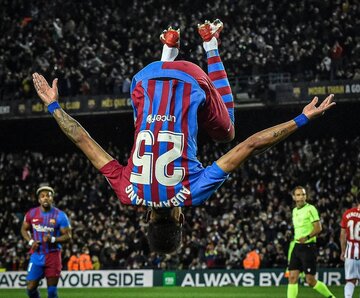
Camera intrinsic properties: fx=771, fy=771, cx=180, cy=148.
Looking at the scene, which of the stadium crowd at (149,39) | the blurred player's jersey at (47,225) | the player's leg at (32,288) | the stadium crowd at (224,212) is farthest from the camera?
the stadium crowd at (149,39)

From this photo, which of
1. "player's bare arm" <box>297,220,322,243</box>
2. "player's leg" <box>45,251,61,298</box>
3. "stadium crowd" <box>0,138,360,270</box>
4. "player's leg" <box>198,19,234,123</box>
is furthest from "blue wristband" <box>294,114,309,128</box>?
"stadium crowd" <box>0,138,360,270</box>

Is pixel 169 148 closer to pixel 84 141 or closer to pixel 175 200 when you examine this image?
pixel 175 200

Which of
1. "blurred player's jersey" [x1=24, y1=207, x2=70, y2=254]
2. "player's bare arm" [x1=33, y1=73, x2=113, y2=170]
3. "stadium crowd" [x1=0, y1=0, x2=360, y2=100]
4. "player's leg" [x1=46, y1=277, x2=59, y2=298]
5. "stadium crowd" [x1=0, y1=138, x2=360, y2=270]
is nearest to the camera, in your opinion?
"player's bare arm" [x1=33, y1=73, x2=113, y2=170]

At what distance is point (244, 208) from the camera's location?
90.4 ft

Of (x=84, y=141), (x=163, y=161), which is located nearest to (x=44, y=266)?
(x=84, y=141)

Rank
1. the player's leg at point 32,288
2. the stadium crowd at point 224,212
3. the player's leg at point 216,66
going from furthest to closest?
the stadium crowd at point 224,212 < the player's leg at point 32,288 < the player's leg at point 216,66

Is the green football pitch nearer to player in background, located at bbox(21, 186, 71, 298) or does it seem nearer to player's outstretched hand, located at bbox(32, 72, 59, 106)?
player in background, located at bbox(21, 186, 71, 298)

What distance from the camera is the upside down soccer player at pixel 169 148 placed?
593 centimetres

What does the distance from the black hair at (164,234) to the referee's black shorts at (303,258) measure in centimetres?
1011

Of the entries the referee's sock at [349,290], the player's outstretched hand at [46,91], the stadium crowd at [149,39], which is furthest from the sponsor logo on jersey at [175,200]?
the stadium crowd at [149,39]

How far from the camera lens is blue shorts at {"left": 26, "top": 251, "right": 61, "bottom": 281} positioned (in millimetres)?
14094

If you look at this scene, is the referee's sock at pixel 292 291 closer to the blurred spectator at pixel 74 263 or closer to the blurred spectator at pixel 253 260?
the blurred spectator at pixel 253 260

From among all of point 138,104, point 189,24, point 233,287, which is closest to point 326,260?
point 233,287

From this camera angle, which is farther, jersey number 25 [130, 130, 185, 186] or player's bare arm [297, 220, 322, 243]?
player's bare arm [297, 220, 322, 243]
